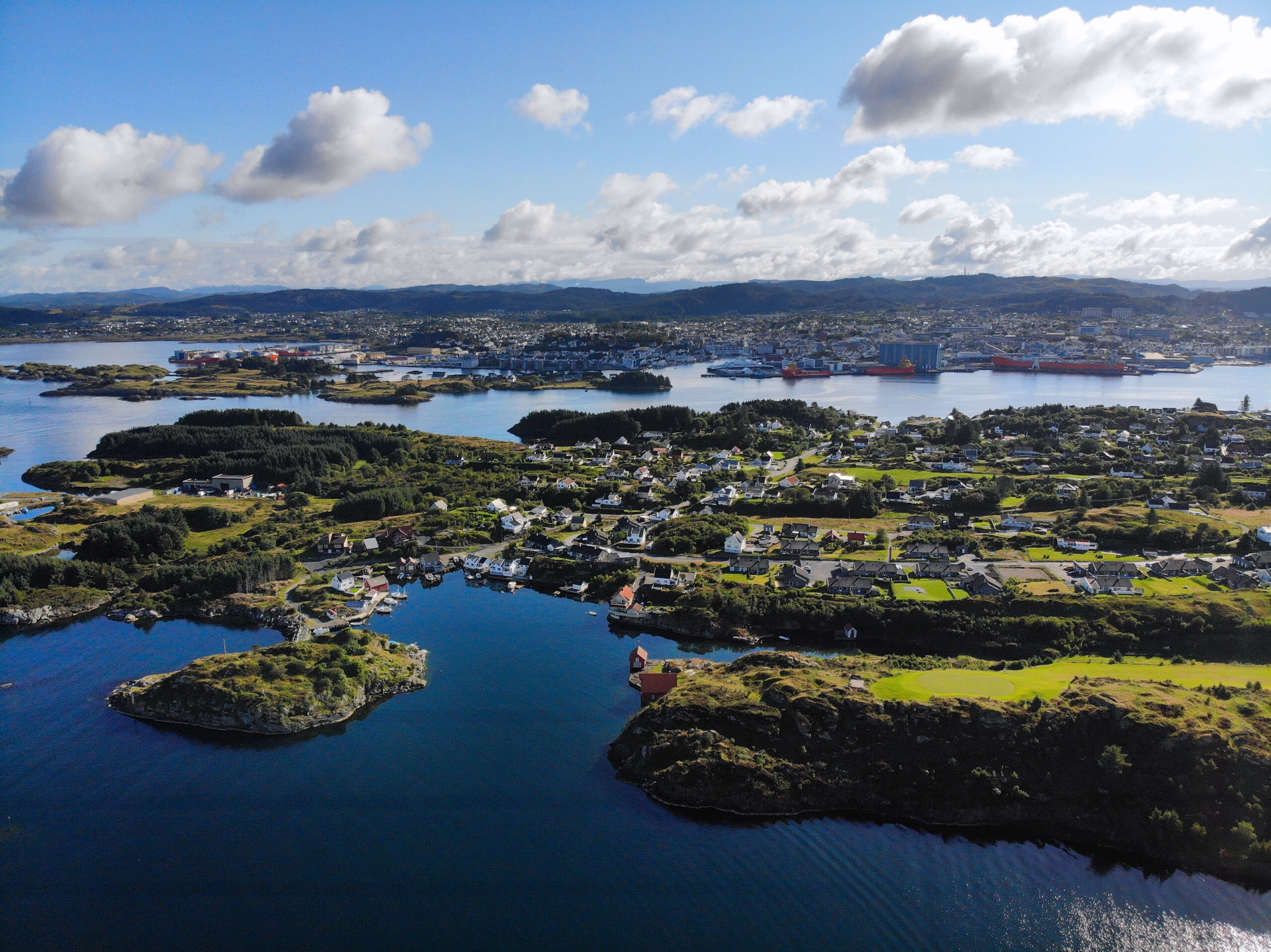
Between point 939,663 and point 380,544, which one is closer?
point 939,663

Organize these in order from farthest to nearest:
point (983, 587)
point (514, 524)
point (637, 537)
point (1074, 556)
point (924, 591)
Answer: point (514, 524) → point (637, 537) → point (1074, 556) → point (924, 591) → point (983, 587)

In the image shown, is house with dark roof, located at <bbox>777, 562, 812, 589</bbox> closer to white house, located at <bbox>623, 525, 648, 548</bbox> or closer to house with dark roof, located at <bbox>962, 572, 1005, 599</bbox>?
house with dark roof, located at <bbox>962, 572, 1005, 599</bbox>

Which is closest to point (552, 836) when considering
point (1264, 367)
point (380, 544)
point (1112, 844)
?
point (1112, 844)

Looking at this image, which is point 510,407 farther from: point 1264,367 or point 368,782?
point 1264,367

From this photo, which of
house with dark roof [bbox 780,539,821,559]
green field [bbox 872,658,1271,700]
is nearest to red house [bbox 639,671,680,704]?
green field [bbox 872,658,1271,700]

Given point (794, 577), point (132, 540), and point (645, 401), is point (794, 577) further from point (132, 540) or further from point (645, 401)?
point (645, 401)

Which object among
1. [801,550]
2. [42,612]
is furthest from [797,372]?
[42,612]
